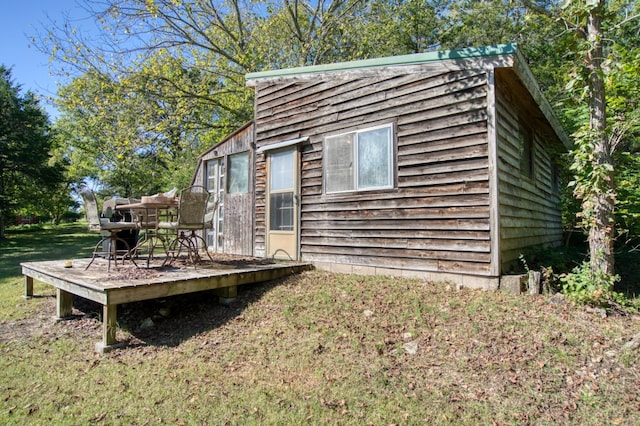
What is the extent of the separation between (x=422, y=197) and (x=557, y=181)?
743cm

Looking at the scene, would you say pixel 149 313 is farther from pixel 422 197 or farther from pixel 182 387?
pixel 422 197

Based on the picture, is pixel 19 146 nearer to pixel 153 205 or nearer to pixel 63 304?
pixel 63 304

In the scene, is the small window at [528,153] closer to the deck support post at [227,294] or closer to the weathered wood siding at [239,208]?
the weathered wood siding at [239,208]

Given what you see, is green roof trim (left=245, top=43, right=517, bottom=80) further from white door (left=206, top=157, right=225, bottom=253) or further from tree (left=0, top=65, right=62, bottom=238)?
tree (left=0, top=65, right=62, bottom=238)

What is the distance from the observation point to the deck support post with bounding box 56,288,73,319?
5168 mm

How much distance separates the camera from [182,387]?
10.4 ft

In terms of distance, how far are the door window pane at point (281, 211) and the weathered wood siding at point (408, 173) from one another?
1.23 feet

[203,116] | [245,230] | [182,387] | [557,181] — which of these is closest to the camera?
[182,387]

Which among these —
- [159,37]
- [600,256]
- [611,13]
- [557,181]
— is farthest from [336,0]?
[600,256]

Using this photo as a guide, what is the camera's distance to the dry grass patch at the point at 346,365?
8.94ft

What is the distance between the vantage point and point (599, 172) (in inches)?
173

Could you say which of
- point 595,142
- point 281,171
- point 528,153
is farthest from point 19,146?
point 595,142

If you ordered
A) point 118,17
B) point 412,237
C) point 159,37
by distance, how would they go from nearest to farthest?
1. point 412,237
2. point 118,17
3. point 159,37

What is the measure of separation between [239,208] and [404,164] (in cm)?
428
